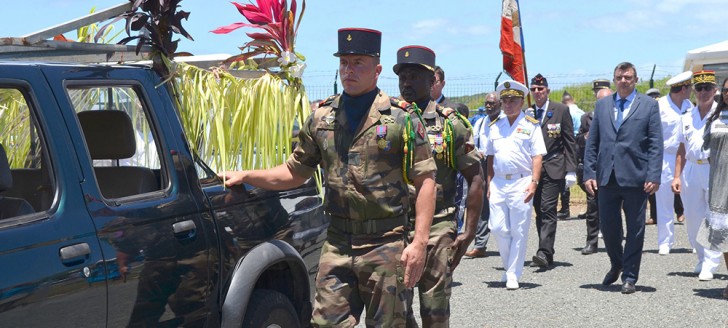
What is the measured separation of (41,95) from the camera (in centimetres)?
387

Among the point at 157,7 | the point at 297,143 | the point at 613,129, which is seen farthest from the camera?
the point at 613,129

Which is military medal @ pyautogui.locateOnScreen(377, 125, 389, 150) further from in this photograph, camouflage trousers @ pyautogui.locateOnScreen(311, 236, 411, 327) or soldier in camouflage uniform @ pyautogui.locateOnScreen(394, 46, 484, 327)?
soldier in camouflage uniform @ pyautogui.locateOnScreen(394, 46, 484, 327)

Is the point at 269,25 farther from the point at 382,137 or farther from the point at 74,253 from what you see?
the point at 74,253

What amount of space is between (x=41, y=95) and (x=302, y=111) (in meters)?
1.74

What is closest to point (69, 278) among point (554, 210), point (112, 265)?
point (112, 265)

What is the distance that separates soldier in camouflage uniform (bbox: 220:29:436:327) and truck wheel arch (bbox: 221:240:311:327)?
202 millimetres

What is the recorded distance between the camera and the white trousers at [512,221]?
9.42m

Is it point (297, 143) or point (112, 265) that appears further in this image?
point (297, 143)

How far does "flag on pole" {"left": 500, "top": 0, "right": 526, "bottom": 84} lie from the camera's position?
562 inches

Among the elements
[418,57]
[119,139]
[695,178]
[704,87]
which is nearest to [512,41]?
[704,87]

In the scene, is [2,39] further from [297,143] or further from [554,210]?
[554,210]

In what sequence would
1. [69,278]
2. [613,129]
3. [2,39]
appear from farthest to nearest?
[613,129], [2,39], [69,278]

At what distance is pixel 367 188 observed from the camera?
16.0 ft

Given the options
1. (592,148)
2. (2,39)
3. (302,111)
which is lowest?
(592,148)
